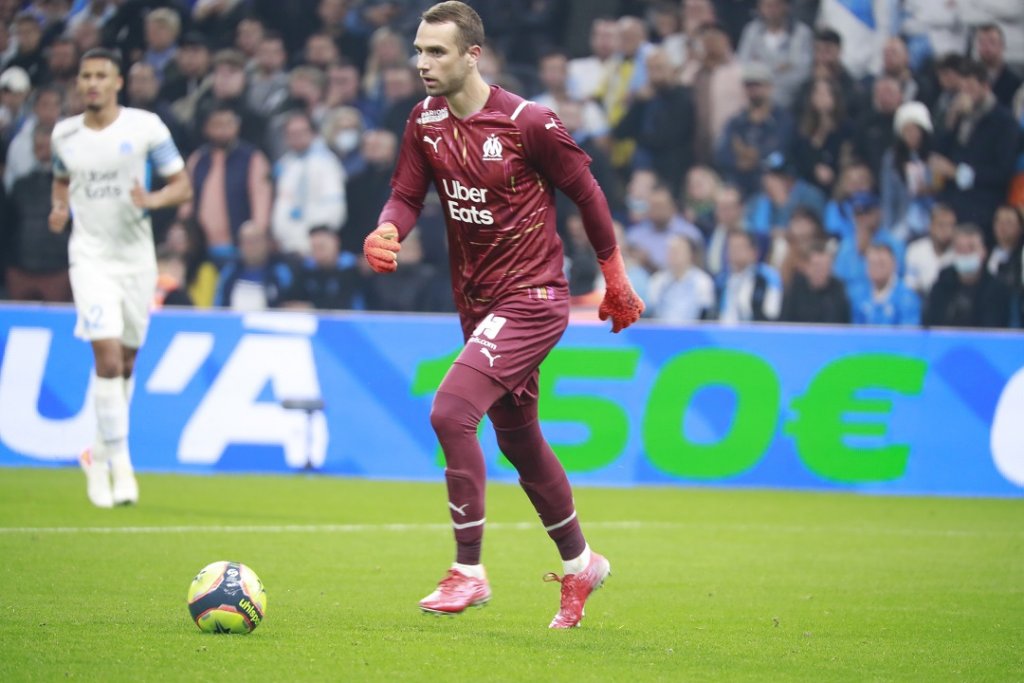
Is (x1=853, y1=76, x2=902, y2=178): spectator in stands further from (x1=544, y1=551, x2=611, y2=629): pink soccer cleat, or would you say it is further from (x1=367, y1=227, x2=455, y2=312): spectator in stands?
(x1=544, y1=551, x2=611, y2=629): pink soccer cleat

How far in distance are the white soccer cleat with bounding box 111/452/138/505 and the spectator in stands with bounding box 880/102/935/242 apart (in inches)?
352

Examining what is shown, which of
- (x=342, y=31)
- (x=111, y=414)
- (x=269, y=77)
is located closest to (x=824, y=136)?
(x=342, y=31)

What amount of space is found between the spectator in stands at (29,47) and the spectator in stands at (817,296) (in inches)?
363

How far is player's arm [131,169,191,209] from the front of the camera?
34.5 feet

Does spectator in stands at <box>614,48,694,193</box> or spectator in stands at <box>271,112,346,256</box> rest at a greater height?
spectator in stands at <box>614,48,694,193</box>

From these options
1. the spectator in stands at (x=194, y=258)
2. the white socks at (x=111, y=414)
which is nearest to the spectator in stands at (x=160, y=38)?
the spectator in stands at (x=194, y=258)

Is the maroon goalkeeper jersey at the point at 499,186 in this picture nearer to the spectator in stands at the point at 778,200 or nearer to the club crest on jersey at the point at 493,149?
the club crest on jersey at the point at 493,149

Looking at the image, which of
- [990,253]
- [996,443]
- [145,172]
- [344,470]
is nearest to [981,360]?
[996,443]

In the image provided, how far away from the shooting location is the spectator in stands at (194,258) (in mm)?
17250

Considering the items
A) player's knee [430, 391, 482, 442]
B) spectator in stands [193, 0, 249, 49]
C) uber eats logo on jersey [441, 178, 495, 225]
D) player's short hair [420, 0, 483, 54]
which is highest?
player's short hair [420, 0, 483, 54]

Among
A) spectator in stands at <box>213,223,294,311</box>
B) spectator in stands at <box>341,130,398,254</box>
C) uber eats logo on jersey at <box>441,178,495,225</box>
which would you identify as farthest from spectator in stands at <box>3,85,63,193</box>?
uber eats logo on jersey at <box>441,178,495,225</box>

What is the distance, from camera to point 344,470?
13531 millimetres

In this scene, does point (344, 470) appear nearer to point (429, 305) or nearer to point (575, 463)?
point (575, 463)

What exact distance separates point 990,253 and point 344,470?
6.82 m
